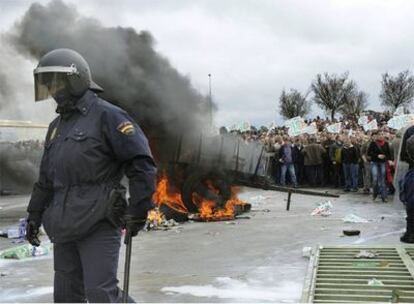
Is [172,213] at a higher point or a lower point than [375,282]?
lower

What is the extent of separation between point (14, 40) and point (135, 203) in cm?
830

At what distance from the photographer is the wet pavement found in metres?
5.39

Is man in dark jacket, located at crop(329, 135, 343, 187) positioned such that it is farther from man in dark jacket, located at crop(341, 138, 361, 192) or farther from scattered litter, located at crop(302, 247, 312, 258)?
scattered litter, located at crop(302, 247, 312, 258)

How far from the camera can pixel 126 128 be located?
A: 131 inches

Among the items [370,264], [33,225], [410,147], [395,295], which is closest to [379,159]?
[410,147]

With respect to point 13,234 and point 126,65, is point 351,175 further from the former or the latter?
point 13,234

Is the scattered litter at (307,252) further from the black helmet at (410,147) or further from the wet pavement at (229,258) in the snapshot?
the black helmet at (410,147)

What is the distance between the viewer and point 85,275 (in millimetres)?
3230

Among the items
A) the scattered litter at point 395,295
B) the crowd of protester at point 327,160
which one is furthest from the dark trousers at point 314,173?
the scattered litter at point 395,295

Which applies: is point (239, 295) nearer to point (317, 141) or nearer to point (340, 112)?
point (317, 141)

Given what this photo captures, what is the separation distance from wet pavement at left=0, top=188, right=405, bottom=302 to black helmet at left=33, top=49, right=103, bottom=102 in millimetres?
2317

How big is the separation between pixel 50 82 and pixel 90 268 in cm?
110

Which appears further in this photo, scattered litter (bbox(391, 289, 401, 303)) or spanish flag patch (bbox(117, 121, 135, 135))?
scattered litter (bbox(391, 289, 401, 303))

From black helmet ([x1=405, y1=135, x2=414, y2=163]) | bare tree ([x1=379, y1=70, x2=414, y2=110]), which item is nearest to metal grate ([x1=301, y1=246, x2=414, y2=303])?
black helmet ([x1=405, y1=135, x2=414, y2=163])
